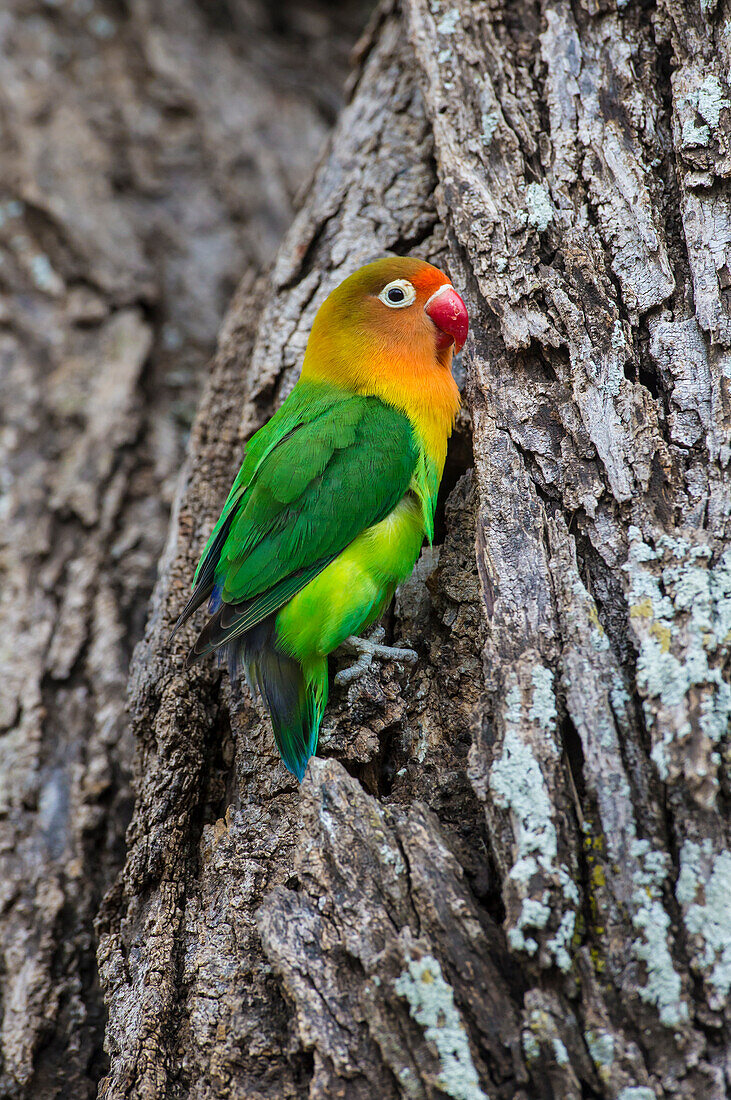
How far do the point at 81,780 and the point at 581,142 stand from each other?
2.76m

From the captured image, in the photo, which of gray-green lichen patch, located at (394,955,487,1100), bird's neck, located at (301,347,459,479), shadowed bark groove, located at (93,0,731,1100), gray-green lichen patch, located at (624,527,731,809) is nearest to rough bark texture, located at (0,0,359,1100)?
shadowed bark groove, located at (93,0,731,1100)

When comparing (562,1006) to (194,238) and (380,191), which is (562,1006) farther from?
(194,238)

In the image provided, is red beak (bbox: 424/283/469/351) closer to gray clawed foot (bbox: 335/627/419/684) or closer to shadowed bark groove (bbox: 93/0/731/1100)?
shadowed bark groove (bbox: 93/0/731/1100)

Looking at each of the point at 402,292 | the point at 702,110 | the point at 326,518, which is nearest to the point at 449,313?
the point at 402,292

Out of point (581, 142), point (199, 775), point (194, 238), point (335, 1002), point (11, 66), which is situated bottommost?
point (335, 1002)

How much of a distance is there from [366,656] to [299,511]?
49 cm

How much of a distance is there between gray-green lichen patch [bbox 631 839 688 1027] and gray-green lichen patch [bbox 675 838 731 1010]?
0.14 feet

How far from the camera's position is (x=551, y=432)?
2219 millimetres

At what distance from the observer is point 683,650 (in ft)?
5.69

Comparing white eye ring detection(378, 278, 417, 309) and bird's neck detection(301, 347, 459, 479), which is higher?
white eye ring detection(378, 278, 417, 309)

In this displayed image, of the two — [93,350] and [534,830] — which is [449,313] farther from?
[93,350]

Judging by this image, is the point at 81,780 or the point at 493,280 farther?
the point at 81,780

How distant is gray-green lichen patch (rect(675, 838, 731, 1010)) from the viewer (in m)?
1.47

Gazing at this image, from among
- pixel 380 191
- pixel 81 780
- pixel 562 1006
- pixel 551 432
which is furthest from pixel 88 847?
pixel 380 191
